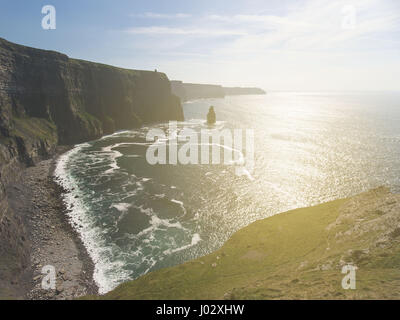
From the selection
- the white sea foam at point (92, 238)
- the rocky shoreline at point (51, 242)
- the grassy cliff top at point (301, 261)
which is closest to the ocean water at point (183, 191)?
the white sea foam at point (92, 238)

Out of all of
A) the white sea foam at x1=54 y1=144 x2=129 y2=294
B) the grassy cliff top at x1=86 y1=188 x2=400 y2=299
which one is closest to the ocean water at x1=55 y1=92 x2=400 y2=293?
the white sea foam at x1=54 y1=144 x2=129 y2=294

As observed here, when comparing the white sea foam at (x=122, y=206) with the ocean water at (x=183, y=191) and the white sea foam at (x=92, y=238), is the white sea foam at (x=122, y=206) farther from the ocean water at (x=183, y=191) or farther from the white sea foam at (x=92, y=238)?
the white sea foam at (x=92, y=238)

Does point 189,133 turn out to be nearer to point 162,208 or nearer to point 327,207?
point 162,208

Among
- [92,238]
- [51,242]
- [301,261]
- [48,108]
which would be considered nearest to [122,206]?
[92,238]

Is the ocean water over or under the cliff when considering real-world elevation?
under

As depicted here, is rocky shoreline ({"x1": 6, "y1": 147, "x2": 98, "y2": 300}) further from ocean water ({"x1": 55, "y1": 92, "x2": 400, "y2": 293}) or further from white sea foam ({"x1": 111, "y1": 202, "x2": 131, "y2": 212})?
white sea foam ({"x1": 111, "y1": 202, "x2": 131, "y2": 212})
